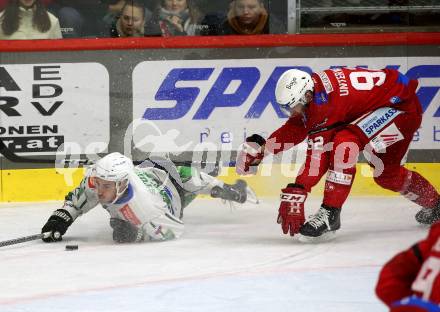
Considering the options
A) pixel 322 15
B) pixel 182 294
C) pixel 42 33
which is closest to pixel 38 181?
pixel 42 33

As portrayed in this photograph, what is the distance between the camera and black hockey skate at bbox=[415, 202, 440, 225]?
20.6 feet

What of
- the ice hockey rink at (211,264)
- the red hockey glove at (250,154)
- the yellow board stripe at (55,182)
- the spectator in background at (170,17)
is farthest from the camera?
the spectator in background at (170,17)

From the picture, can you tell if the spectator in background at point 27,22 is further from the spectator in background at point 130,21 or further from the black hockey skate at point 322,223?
the black hockey skate at point 322,223

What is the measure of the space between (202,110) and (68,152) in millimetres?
974

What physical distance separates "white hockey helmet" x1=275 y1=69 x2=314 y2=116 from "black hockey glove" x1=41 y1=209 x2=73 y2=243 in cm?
135

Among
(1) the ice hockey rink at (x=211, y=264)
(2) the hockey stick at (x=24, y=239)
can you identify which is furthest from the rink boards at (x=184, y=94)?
(2) the hockey stick at (x=24, y=239)

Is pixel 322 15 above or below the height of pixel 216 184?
above

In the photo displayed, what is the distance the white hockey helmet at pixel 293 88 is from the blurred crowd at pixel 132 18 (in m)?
1.72

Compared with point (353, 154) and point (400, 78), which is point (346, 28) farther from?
point (353, 154)

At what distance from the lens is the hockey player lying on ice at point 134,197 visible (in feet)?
18.1

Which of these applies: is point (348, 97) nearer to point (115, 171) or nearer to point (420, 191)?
point (420, 191)

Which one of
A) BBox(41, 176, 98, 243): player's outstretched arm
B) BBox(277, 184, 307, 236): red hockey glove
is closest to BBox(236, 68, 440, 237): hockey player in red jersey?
BBox(277, 184, 307, 236): red hockey glove

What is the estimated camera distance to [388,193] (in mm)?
7340

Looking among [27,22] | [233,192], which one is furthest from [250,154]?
[27,22]
